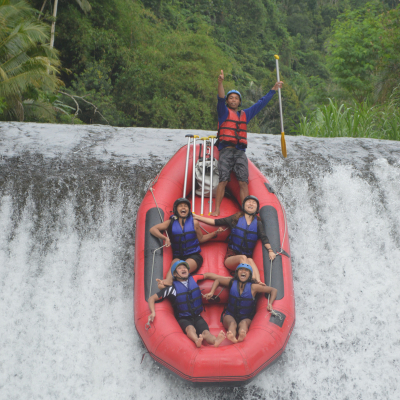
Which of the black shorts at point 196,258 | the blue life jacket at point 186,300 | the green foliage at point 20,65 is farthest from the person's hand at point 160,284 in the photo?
the green foliage at point 20,65

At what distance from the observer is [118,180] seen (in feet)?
16.7

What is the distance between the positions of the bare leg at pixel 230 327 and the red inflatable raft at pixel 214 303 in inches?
2.4

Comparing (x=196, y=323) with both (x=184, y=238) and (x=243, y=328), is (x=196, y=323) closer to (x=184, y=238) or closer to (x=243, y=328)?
(x=243, y=328)

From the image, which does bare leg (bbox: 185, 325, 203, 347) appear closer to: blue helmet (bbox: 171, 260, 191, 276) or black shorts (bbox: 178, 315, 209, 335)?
black shorts (bbox: 178, 315, 209, 335)

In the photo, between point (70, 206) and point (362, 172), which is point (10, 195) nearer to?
point (70, 206)

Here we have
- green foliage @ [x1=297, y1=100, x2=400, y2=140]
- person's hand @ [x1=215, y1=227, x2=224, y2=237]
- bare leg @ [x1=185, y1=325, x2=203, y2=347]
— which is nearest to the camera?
bare leg @ [x1=185, y1=325, x2=203, y2=347]

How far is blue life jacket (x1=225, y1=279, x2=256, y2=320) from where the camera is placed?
3.57 metres

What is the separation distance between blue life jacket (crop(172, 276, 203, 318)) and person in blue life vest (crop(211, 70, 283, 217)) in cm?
103

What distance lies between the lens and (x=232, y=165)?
4492 mm

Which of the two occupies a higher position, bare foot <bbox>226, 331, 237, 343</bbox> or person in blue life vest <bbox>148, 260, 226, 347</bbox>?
person in blue life vest <bbox>148, 260, 226, 347</bbox>

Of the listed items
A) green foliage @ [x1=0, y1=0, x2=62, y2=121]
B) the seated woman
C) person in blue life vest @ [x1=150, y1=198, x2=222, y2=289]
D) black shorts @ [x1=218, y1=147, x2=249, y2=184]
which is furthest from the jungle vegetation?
person in blue life vest @ [x1=150, y1=198, x2=222, y2=289]

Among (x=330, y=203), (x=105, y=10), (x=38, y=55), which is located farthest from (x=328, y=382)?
(x=105, y=10)

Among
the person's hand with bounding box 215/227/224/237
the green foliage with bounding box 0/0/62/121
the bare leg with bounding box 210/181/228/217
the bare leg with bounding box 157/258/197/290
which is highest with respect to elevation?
the green foliage with bounding box 0/0/62/121

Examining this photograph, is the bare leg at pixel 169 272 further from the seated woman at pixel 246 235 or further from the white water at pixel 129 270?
the white water at pixel 129 270
